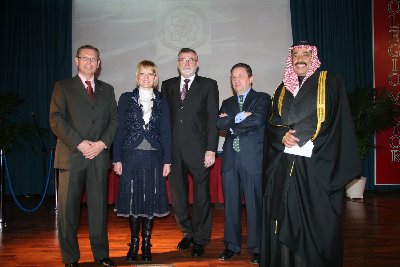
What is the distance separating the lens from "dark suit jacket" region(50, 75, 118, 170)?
286 cm

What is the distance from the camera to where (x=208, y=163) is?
332cm

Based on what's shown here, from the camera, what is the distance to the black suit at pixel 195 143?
3.35 m

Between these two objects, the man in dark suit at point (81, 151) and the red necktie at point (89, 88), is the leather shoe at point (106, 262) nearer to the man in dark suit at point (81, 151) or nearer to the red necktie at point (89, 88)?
the man in dark suit at point (81, 151)

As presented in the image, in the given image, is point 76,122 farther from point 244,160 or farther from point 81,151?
point 244,160

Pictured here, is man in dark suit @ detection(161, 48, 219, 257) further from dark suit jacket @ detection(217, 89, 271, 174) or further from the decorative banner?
the decorative banner

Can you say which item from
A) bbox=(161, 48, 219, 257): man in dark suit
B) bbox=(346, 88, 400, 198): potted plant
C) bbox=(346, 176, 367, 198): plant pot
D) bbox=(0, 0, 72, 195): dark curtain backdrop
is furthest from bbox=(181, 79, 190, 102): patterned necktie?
bbox=(0, 0, 72, 195): dark curtain backdrop

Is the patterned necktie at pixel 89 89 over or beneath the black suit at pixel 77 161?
over

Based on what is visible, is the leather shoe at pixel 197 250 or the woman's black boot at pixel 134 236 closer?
the woman's black boot at pixel 134 236

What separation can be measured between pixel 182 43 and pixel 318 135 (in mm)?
4577

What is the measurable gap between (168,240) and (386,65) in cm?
556

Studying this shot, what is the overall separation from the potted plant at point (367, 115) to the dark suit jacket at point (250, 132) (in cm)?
357

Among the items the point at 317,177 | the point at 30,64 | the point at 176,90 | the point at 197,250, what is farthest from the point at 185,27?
the point at 317,177

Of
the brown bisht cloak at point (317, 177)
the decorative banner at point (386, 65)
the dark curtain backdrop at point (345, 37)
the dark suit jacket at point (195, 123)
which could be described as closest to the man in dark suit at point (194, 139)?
the dark suit jacket at point (195, 123)

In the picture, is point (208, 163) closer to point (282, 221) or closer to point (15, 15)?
point (282, 221)
